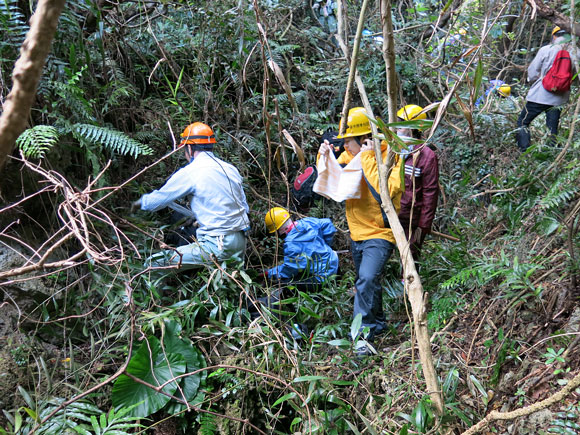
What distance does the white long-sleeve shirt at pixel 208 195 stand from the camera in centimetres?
421

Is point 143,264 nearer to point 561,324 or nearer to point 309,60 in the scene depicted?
point 561,324

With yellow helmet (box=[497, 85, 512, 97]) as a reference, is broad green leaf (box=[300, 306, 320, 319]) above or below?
below

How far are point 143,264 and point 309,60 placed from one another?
3884mm

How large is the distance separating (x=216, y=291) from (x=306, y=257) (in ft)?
2.90

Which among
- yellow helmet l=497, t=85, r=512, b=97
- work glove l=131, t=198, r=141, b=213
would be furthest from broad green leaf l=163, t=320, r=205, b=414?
yellow helmet l=497, t=85, r=512, b=97

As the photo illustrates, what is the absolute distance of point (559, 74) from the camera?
538 cm

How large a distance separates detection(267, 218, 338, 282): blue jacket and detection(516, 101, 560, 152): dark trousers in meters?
2.87

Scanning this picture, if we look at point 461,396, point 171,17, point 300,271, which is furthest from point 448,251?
point 171,17

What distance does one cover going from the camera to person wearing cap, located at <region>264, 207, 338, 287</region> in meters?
4.48

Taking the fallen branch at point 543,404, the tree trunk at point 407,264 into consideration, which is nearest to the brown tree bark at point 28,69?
the tree trunk at point 407,264

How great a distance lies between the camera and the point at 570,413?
8.21ft

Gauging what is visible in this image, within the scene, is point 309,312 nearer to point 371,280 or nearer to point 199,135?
point 371,280

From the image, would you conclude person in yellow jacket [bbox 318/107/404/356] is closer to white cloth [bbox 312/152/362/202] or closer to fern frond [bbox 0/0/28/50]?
white cloth [bbox 312/152/362/202]

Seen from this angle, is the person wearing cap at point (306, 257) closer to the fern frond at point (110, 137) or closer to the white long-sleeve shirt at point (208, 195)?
the white long-sleeve shirt at point (208, 195)
